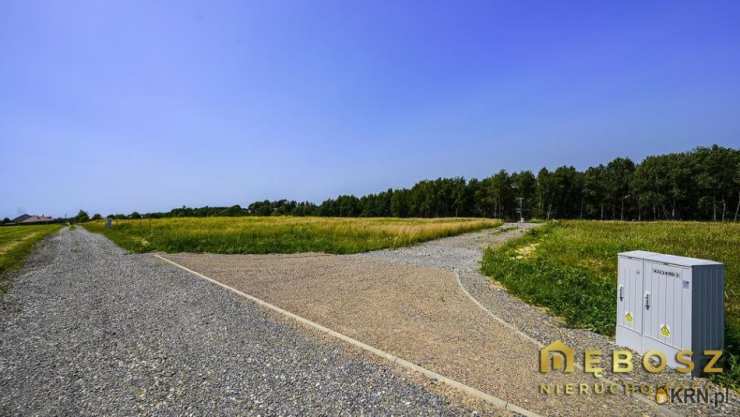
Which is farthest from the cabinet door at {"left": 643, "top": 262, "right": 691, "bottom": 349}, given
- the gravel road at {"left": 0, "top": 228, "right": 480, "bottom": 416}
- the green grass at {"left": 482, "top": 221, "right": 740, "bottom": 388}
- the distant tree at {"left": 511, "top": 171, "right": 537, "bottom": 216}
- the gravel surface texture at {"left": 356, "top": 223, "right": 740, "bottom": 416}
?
the distant tree at {"left": 511, "top": 171, "right": 537, "bottom": 216}

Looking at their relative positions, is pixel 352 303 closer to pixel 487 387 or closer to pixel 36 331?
pixel 487 387

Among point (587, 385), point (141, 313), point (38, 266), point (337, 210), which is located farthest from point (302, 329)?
point (337, 210)

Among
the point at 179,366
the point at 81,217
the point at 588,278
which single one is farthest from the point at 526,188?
the point at 81,217

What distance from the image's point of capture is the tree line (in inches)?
2418

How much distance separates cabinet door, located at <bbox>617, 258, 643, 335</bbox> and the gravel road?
3.56m

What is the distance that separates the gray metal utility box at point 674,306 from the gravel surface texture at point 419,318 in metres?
1.38

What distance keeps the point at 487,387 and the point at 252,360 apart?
328 cm

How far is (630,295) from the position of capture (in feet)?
17.3

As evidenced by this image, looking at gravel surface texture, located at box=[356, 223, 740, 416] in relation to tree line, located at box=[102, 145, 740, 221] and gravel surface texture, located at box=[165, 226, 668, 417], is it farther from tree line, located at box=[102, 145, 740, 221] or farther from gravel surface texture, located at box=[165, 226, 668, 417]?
tree line, located at box=[102, 145, 740, 221]

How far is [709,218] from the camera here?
64688 mm

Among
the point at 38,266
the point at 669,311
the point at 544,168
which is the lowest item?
the point at 38,266

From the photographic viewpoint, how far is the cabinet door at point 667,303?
4418 millimetres

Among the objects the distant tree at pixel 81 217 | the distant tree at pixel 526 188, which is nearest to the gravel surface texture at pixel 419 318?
the distant tree at pixel 526 188
